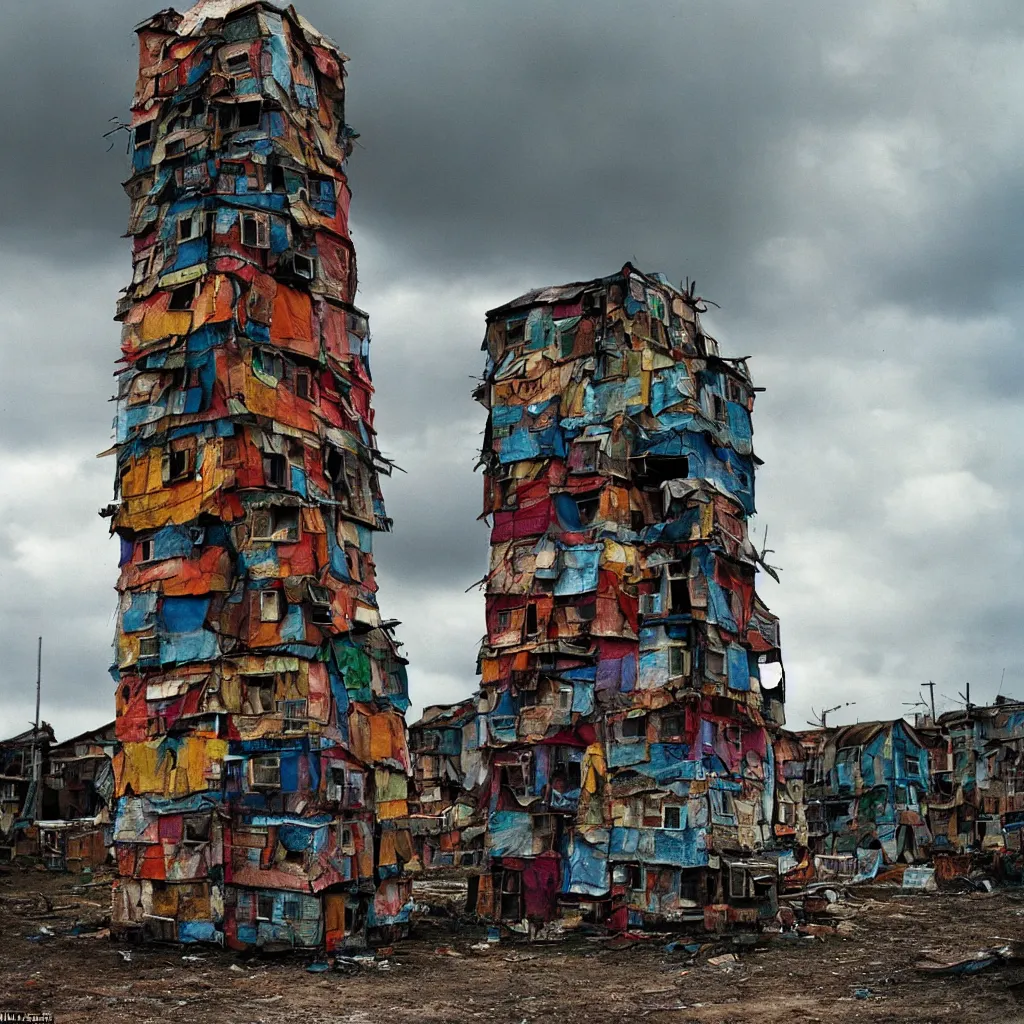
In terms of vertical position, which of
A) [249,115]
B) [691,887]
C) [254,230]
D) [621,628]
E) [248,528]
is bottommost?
[691,887]

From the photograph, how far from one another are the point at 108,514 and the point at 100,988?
1357cm

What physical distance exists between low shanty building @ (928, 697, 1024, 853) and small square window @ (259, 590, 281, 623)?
44639 mm

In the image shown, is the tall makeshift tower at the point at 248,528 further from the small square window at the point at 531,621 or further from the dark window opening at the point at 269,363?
the small square window at the point at 531,621

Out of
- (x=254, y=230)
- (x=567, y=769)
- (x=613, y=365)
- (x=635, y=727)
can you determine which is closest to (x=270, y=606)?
(x=254, y=230)

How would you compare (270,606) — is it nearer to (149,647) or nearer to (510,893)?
(149,647)

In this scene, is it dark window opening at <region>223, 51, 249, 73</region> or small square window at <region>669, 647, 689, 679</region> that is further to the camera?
small square window at <region>669, 647, 689, 679</region>

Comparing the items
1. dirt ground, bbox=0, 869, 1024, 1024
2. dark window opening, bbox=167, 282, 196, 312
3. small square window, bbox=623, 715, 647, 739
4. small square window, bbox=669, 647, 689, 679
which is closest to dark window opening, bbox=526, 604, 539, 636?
small square window, bbox=623, 715, 647, 739

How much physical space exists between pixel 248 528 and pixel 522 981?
548 inches

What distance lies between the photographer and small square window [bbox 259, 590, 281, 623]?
39.9m

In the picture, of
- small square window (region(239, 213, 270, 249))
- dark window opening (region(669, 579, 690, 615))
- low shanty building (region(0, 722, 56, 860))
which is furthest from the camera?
low shanty building (region(0, 722, 56, 860))

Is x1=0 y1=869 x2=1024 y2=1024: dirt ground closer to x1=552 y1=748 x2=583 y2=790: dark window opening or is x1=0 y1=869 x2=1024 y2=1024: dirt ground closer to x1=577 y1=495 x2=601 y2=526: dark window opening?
x1=552 y1=748 x2=583 y2=790: dark window opening

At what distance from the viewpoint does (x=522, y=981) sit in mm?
37344

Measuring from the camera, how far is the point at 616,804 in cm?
4622

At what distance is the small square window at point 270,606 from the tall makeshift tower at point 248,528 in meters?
0.05
